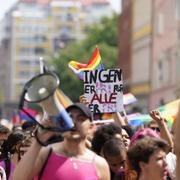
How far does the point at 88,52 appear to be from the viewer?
90.8 metres

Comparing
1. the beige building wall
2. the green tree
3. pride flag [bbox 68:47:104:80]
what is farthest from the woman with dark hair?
the green tree

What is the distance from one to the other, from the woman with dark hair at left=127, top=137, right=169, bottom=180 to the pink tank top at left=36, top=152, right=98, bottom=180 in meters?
0.30

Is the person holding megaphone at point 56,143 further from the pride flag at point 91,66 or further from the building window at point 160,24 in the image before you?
the building window at point 160,24

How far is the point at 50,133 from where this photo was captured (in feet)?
18.6

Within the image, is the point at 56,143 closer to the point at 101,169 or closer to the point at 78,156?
the point at 78,156

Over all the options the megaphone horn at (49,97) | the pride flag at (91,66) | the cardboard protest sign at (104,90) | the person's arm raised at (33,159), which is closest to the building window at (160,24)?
the pride flag at (91,66)

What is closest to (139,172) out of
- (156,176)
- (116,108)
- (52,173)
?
(156,176)

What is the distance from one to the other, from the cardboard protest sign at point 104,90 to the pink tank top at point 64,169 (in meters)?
3.71

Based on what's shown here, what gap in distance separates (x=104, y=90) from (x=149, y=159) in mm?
4125

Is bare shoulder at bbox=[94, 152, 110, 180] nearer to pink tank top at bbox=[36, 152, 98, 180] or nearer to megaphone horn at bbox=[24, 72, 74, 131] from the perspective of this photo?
pink tank top at bbox=[36, 152, 98, 180]

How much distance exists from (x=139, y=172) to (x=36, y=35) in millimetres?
185094

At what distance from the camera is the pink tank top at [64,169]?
5.95m

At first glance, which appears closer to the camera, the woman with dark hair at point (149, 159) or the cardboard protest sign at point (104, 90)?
the woman with dark hair at point (149, 159)

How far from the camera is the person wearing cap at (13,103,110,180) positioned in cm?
584
